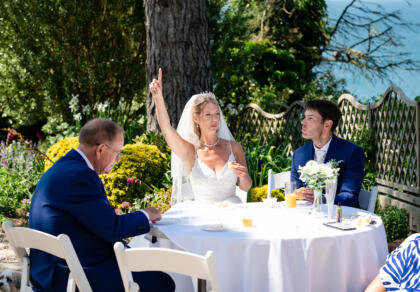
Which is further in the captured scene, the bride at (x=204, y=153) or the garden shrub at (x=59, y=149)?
the garden shrub at (x=59, y=149)

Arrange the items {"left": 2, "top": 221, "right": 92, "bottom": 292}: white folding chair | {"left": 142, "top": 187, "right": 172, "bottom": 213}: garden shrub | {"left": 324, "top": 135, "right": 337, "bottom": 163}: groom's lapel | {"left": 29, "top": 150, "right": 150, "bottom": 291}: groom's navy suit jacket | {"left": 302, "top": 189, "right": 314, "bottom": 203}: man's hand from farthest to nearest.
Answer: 1. {"left": 142, "top": 187, "right": 172, "bottom": 213}: garden shrub
2. {"left": 324, "top": 135, "right": 337, "bottom": 163}: groom's lapel
3. {"left": 302, "top": 189, "right": 314, "bottom": 203}: man's hand
4. {"left": 29, "top": 150, "right": 150, "bottom": 291}: groom's navy suit jacket
5. {"left": 2, "top": 221, "right": 92, "bottom": 292}: white folding chair

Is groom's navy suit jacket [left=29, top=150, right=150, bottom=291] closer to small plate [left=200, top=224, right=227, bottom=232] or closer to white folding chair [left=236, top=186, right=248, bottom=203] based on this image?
small plate [left=200, top=224, right=227, bottom=232]

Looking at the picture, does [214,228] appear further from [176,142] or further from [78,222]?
[176,142]

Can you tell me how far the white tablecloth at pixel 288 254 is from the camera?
2.74 metres

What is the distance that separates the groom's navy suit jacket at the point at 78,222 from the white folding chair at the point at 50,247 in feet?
0.46

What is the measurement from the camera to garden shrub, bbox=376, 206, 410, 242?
613 centimetres

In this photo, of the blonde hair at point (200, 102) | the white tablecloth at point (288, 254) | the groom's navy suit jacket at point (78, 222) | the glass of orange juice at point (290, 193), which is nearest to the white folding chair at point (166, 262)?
the groom's navy suit jacket at point (78, 222)

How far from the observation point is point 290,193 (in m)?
3.60

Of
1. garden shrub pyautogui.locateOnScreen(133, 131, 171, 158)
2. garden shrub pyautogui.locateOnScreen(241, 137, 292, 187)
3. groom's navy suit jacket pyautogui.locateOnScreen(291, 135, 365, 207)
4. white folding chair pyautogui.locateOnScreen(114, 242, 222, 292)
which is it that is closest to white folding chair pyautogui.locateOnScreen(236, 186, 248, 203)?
groom's navy suit jacket pyautogui.locateOnScreen(291, 135, 365, 207)

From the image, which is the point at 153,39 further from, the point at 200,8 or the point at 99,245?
the point at 99,245

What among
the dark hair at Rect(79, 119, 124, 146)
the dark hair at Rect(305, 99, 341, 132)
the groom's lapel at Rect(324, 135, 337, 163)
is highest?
the dark hair at Rect(305, 99, 341, 132)

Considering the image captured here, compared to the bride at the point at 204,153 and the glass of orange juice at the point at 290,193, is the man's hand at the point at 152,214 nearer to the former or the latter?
the glass of orange juice at the point at 290,193

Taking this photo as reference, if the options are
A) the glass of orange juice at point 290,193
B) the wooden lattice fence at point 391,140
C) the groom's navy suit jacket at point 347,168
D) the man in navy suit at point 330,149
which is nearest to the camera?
the glass of orange juice at point 290,193

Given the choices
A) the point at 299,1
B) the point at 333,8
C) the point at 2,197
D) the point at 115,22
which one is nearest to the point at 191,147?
the point at 2,197
